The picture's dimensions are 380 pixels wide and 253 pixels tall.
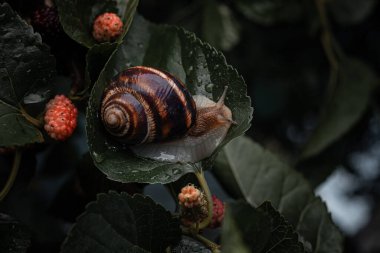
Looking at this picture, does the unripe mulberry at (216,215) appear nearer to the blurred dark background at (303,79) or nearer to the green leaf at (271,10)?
the blurred dark background at (303,79)

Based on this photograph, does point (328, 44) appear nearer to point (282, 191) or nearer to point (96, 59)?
point (282, 191)

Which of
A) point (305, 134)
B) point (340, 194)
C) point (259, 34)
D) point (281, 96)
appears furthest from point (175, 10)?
point (340, 194)

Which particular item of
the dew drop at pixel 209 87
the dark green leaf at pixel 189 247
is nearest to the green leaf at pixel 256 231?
the dark green leaf at pixel 189 247

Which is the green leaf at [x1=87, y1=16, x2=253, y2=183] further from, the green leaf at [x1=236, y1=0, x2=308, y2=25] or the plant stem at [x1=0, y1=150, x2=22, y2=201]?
the green leaf at [x1=236, y1=0, x2=308, y2=25]

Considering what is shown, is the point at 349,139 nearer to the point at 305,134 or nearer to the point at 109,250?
the point at 305,134

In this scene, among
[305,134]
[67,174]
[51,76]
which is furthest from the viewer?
[305,134]

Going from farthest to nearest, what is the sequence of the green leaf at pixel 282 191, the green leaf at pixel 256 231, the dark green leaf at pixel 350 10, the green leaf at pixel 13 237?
1. the dark green leaf at pixel 350 10
2. the green leaf at pixel 282 191
3. the green leaf at pixel 13 237
4. the green leaf at pixel 256 231
